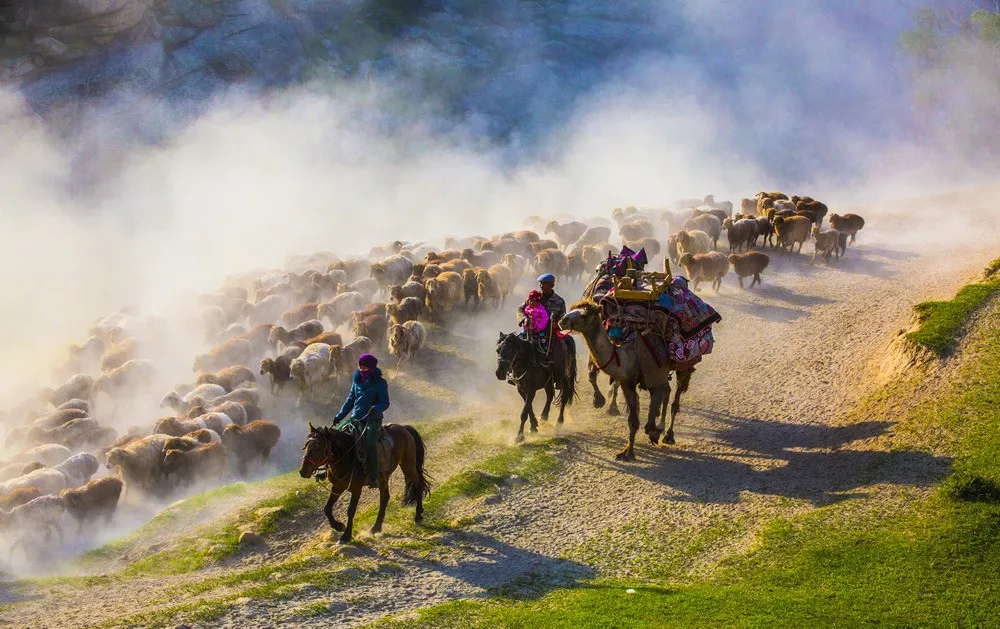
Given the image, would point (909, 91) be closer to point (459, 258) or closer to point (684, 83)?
point (684, 83)

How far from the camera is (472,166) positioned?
197 feet

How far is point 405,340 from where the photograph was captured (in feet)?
75.2

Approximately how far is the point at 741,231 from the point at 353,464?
71.4ft

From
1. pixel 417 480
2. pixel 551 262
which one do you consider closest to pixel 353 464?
pixel 417 480

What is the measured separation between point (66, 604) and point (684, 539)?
30.0ft

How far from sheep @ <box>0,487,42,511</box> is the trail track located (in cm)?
347

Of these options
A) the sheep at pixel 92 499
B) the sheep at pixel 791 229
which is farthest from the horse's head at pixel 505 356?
the sheep at pixel 791 229

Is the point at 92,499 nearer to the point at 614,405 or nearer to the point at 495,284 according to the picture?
the point at 614,405

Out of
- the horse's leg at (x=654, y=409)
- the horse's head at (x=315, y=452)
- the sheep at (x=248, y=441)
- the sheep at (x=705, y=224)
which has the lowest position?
the sheep at (x=248, y=441)

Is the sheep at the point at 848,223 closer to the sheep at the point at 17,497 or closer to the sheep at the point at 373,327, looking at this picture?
the sheep at the point at 373,327

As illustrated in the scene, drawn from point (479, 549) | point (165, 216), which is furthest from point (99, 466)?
point (165, 216)

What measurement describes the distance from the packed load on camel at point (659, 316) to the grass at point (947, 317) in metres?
4.38

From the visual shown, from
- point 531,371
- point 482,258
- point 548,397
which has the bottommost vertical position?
point 548,397

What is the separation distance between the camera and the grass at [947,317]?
639 inches
